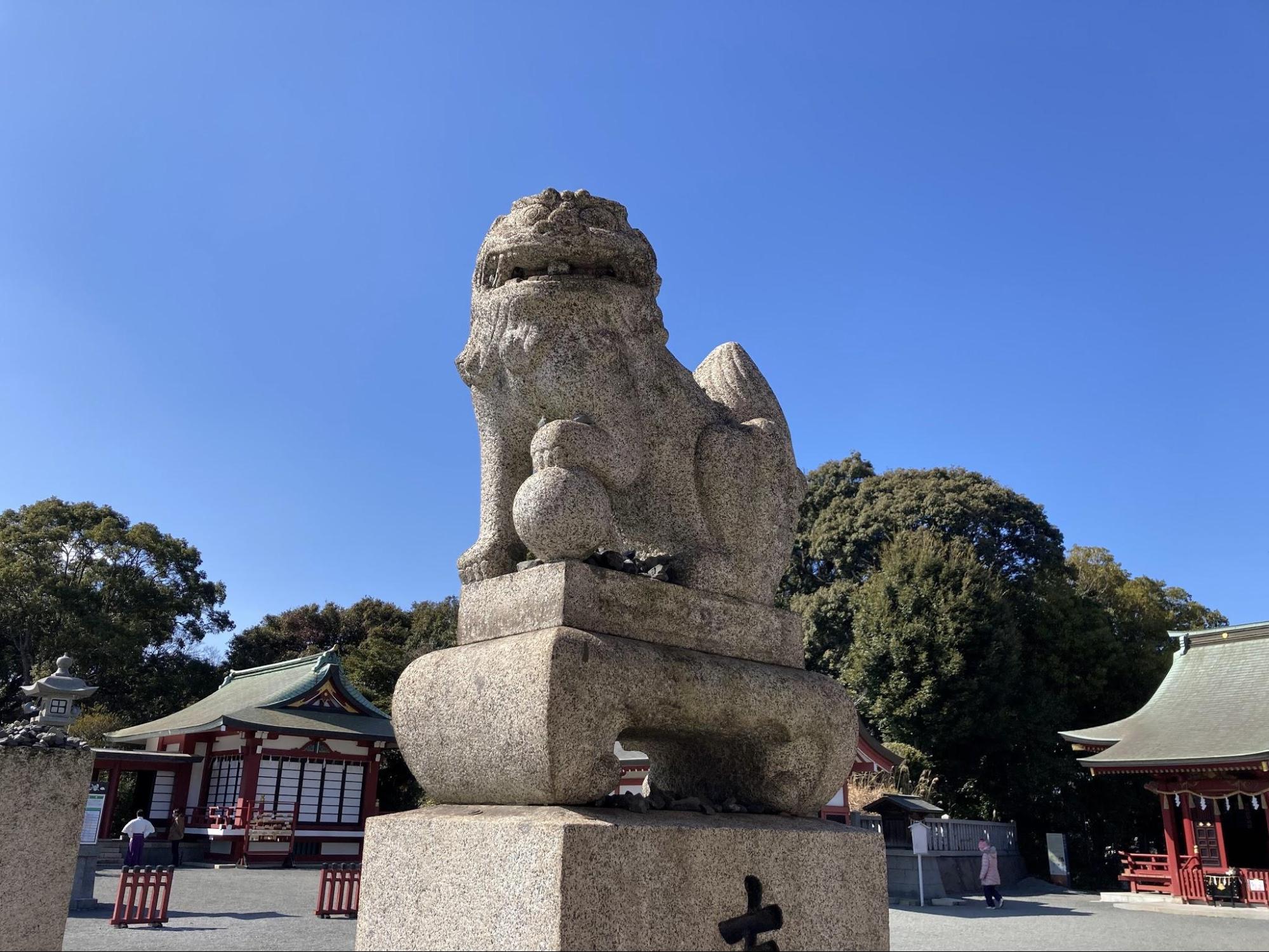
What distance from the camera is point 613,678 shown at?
85.4 inches

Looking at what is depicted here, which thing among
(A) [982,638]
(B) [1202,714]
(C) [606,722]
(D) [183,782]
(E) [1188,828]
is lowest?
(E) [1188,828]

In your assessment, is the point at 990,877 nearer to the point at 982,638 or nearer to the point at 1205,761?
the point at 1205,761

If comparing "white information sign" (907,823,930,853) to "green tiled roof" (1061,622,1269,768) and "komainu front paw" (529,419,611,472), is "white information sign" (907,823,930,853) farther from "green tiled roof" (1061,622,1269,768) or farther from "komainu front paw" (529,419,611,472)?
"komainu front paw" (529,419,611,472)

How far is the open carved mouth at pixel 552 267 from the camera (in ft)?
8.79

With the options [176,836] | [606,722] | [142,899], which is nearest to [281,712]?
[176,836]

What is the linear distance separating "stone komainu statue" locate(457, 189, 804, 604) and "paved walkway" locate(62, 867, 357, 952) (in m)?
6.45

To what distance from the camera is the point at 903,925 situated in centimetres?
1088

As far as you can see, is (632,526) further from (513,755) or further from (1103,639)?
(1103,639)

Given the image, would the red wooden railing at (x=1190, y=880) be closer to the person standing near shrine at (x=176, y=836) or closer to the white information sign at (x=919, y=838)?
the white information sign at (x=919, y=838)

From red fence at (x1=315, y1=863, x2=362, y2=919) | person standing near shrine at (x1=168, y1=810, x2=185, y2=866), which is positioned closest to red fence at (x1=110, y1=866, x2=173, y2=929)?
red fence at (x1=315, y1=863, x2=362, y2=919)

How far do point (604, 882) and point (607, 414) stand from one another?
1287 millimetres

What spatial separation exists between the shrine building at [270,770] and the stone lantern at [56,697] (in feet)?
35.1

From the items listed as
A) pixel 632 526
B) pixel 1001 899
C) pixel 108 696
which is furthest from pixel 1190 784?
pixel 108 696

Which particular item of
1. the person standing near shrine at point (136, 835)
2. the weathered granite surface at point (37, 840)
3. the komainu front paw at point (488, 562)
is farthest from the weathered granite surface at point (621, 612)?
the person standing near shrine at point (136, 835)
